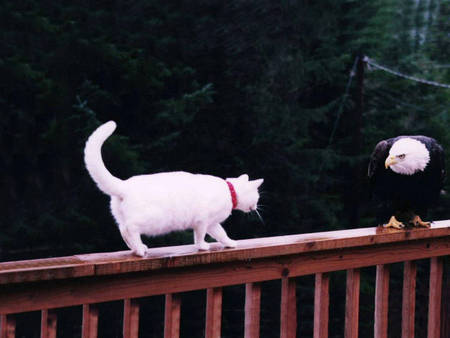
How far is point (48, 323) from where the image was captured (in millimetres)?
975

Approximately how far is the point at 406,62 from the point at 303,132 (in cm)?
278

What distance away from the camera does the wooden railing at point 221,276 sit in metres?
0.94

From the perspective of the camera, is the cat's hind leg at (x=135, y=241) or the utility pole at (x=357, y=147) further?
the utility pole at (x=357, y=147)

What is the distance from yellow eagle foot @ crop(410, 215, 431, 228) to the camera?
1.65m

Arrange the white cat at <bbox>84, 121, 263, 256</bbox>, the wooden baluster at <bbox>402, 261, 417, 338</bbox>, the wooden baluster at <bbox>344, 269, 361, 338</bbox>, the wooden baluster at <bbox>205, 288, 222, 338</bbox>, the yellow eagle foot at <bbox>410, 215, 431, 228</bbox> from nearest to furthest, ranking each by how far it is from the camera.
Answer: the white cat at <bbox>84, 121, 263, 256</bbox> < the wooden baluster at <bbox>205, 288, 222, 338</bbox> < the wooden baluster at <bbox>344, 269, 361, 338</bbox> < the wooden baluster at <bbox>402, 261, 417, 338</bbox> < the yellow eagle foot at <bbox>410, 215, 431, 228</bbox>

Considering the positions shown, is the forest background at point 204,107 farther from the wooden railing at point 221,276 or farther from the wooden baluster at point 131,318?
the wooden baluster at point 131,318

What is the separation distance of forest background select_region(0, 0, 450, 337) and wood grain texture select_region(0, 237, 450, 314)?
3.69 m

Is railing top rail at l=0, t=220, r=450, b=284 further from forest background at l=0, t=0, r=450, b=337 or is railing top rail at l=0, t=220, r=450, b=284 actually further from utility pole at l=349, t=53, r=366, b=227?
utility pole at l=349, t=53, r=366, b=227

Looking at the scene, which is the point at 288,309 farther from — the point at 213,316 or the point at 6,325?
the point at 6,325

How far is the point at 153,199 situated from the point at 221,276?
262 millimetres

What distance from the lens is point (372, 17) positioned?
7.97 metres

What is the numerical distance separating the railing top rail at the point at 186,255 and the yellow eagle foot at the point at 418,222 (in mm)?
90

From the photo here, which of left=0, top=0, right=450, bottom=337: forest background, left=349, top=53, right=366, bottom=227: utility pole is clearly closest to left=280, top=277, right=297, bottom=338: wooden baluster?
left=0, top=0, right=450, bottom=337: forest background

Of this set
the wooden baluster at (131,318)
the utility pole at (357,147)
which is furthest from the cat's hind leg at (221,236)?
the utility pole at (357,147)
